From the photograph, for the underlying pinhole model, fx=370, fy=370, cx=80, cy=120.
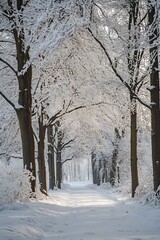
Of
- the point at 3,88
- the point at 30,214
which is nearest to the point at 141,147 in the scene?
the point at 3,88

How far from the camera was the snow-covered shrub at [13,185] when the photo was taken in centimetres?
1162

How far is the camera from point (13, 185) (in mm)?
11984

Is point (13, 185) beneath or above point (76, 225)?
above

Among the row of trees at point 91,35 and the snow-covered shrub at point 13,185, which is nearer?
the row of trees at point 91,35

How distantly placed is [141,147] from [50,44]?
88.5 ft

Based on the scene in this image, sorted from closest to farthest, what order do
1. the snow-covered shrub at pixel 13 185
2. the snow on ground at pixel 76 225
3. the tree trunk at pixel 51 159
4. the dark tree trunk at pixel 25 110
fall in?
1. the snow on ground at pixel 76 225
2. the snow-covered shrub at pixel 13 185
3. the dark tree trunk at pixel 25 110
4. the tree trunk at pixel 51 159

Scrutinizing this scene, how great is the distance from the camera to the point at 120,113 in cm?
1941

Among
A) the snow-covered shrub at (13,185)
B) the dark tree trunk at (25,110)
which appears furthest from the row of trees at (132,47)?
the snow-covered shrub at (13,185)

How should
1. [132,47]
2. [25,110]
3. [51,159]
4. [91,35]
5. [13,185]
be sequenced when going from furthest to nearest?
[51,159] → [91,35] → [25,110] → [132,47] → [13,185]

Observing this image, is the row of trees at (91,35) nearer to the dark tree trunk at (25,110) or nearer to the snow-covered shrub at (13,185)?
the dark tree trunk at (25,110)

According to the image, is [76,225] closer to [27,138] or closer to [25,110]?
[27,138]

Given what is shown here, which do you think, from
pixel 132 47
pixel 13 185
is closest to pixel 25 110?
pixel 13 185

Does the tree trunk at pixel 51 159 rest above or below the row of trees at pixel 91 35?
below

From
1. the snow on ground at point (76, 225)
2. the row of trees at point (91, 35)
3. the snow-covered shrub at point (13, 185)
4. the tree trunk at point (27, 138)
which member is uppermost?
the row of trees at point (91, 35)
